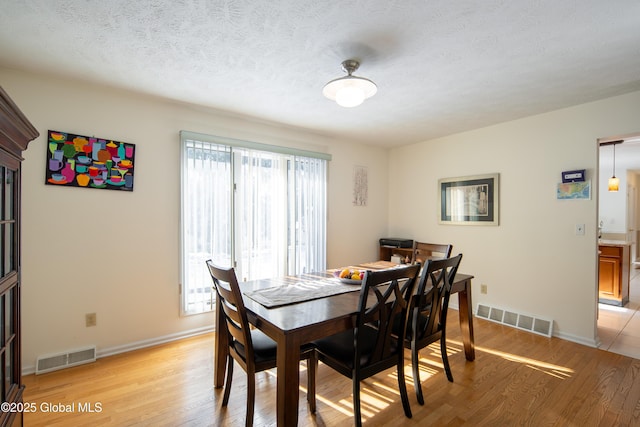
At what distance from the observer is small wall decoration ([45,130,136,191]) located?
230 centimetres

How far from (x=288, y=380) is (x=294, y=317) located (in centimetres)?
28

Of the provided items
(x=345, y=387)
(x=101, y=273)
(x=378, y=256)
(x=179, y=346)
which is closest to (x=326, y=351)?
(x=345, y=387)

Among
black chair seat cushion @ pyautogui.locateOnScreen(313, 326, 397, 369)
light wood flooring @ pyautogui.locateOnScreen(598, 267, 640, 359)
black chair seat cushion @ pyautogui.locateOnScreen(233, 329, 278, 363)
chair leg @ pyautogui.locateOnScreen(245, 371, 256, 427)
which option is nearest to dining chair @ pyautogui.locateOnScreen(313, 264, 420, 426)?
black chair seat cushion @ pyautogui.locateOnScreen(313, 326, 397, 369)

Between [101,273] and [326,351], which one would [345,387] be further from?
[101,273]

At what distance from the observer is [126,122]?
259cm

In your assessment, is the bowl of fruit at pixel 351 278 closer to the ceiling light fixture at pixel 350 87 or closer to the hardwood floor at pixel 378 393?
the hardwood floor at pixel 378 393

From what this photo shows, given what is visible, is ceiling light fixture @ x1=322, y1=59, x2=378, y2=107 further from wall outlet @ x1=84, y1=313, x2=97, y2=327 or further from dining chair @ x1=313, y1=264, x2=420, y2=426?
wall outlet @ x1=84, y1=313, x2=97, y2=327

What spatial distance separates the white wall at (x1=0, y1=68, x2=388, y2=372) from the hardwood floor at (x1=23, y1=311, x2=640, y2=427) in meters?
0.28

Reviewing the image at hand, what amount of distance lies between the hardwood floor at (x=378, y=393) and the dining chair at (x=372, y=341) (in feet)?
1.02

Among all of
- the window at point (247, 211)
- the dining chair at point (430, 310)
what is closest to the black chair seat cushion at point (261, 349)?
the dining chair at point (430, 310)

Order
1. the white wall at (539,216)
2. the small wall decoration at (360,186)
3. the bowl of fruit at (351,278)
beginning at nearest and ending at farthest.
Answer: the bowl of fruit at (351,278) < the white wall at (539,216) < the small wall decoration at (360,186)

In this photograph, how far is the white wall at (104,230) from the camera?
224 centimetres

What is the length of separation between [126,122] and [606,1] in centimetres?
332

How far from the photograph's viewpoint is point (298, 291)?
6.50 ft
